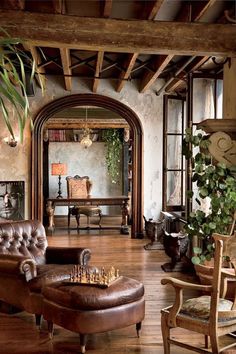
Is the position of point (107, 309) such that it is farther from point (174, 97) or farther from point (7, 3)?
point (174, 97)

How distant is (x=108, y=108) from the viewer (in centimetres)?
905

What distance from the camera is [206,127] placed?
164 inches

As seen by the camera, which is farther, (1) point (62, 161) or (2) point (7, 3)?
(1) point (62, 161)

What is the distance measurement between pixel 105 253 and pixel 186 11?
4.38 metres

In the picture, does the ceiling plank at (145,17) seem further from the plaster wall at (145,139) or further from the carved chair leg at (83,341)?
the carved chair leg at (83,341)

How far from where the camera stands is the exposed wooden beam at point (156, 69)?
249 inches

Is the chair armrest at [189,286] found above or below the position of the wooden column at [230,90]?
below

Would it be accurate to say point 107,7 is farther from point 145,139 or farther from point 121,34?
point 145,139

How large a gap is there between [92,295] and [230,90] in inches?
106

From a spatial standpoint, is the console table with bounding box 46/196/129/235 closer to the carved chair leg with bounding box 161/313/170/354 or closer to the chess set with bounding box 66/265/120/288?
the chess set with bounding box 66/265/120/288

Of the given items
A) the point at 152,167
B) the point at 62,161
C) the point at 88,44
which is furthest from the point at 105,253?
the point at 62,161

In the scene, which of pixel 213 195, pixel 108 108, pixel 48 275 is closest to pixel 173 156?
pixel 108 108

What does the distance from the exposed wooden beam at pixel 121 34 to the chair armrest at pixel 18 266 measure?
6.67ft

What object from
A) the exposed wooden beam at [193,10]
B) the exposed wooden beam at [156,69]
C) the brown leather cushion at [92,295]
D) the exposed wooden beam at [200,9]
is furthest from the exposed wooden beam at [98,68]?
the brown leather cushion at [92,295]
